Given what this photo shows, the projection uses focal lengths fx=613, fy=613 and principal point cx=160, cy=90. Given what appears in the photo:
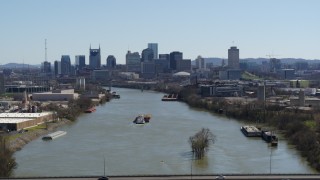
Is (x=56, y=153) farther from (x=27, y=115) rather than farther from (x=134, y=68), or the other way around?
(x=134, y=68)

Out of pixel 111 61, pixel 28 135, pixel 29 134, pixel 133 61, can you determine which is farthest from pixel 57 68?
pixel 28 135

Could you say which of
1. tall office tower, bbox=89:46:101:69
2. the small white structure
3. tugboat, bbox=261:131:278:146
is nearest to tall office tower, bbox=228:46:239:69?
tall office tower, bbox=89:46:101:69

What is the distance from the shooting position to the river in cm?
834

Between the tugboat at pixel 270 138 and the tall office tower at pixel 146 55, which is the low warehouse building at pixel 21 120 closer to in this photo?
the tugboat at pixel 270 138

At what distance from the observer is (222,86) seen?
25.7 metres

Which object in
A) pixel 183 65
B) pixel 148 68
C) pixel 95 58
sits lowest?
pixel 148 68

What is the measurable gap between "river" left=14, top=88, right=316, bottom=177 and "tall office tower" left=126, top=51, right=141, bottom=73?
4424 centimetres

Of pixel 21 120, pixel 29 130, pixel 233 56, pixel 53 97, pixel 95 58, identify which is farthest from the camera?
pixel 95 58

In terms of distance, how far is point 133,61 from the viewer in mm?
59094

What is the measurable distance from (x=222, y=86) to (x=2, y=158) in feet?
60.9

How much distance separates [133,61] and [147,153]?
4964 centimetres

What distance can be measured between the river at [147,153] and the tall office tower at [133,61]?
4424 cm

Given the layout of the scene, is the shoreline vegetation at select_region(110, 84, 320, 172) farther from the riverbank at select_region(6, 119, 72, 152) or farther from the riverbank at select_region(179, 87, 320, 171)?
the riverbank at select_region(6, 119, 72, 152)

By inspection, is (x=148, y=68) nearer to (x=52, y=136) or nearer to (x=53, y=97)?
(x=53, y=97)
